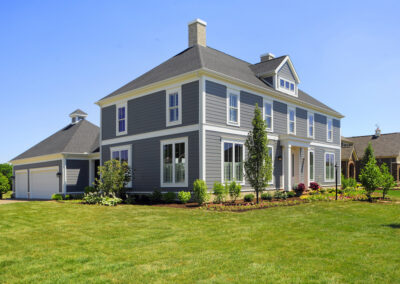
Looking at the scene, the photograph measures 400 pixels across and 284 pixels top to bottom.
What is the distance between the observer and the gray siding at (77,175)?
24672 mm

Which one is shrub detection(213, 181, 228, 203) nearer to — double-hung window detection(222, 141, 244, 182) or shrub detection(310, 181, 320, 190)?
double-hung window detection(222, 141, 244, 182)

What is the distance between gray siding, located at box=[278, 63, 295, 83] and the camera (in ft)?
75.1

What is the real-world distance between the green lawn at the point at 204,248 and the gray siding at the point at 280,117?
10.2 m

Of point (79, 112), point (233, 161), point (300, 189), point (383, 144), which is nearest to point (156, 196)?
point (233, 161)

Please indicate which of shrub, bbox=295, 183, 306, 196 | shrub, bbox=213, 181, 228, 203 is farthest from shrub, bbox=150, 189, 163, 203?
shrub, bbox=295, 183, 306, 196

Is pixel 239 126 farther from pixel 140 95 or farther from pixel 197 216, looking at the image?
pixel 197 216

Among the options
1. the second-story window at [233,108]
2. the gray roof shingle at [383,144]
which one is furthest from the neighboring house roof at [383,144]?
the second-story window at [233,108]

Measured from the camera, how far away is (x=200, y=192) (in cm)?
1527

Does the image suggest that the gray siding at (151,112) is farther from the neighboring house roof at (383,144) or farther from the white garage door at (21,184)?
A: the neighboring house roof at (383,144)

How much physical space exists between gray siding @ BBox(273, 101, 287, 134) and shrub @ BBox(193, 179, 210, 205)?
7883 millimetres

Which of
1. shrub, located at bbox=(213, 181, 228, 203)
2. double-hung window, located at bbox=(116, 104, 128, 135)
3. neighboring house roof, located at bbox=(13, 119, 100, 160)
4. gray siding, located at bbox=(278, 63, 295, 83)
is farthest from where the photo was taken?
neighboring house roof, located at bbox=(13, 119, 100, 160)

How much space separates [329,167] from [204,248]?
22759mm

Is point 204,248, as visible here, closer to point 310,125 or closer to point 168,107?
point 168,107

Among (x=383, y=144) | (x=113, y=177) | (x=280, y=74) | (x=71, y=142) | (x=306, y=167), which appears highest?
(x=280, y=74)
